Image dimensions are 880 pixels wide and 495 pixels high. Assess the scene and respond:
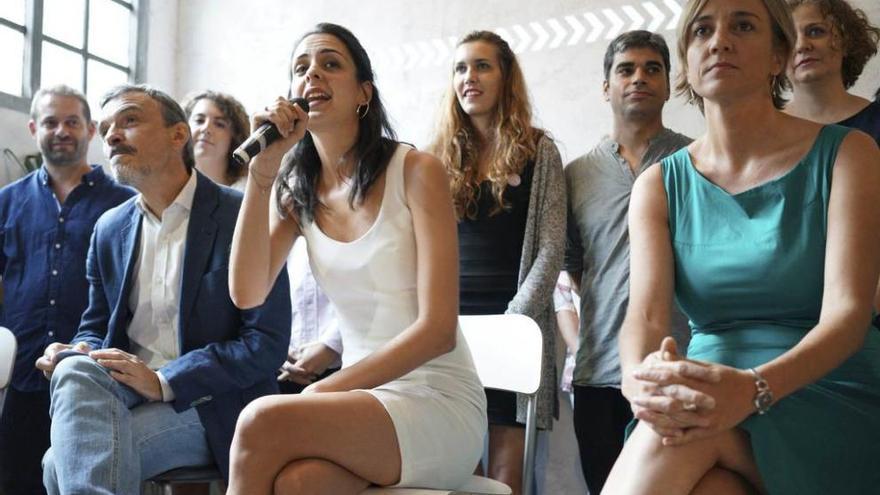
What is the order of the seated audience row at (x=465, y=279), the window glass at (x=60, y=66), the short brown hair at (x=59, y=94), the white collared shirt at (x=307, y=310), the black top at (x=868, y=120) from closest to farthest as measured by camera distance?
the seated audience row at (x=465, y=279), the black top at (x=868, y=120), the white collared shirt at (x=307, y=310), the short brown hair at (x=59, y=94), the window glass at (x=60, y=66)

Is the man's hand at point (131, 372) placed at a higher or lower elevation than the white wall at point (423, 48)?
lower

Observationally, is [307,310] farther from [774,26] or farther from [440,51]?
[440,51]

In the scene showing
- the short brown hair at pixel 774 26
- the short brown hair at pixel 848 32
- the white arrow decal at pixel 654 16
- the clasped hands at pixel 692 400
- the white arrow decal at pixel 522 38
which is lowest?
the clasped hands at pixel 692 400

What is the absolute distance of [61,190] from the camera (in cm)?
334

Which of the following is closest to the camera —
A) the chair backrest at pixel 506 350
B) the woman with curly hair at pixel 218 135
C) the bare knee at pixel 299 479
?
the bare knee at pixel 299 479

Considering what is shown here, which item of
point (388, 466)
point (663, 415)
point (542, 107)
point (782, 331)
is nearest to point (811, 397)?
point (782, 331)

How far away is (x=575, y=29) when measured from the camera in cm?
438

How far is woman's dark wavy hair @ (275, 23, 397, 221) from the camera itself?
1900 mm

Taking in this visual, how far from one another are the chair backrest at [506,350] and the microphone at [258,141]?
67cm

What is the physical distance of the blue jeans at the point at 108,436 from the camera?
72.8 inches

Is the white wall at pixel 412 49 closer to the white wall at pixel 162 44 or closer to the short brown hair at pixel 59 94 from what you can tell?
the white wall at pixel 162 44

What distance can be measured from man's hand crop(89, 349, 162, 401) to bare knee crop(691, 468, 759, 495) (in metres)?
1.25

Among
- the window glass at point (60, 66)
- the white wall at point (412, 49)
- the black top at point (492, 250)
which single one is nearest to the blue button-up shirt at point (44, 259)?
the white wall at point (412, 49)

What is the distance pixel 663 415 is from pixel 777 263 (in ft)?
1.09
